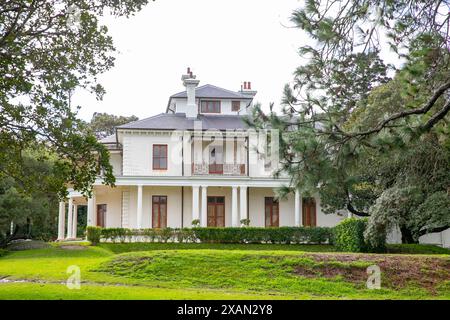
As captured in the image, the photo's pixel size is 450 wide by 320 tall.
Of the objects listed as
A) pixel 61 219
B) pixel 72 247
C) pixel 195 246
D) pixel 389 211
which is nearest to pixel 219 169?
pixel 195 246

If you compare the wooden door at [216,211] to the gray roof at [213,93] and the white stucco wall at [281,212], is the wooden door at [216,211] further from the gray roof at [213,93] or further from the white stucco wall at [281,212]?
the gray roof at [213,93]

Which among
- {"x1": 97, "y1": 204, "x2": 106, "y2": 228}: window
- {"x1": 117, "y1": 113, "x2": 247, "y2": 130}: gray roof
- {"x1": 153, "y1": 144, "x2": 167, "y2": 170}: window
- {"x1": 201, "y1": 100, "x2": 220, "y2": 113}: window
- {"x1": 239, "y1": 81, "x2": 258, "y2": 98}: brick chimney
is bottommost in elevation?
{"x1": 97, "y1": 204, "x2": 106, "y2": 228}: window

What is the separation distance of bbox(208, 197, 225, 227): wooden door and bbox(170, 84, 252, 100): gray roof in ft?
22.8

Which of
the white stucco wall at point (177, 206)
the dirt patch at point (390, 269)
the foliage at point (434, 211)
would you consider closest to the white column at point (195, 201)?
the white stucco wall at point (177, 206)

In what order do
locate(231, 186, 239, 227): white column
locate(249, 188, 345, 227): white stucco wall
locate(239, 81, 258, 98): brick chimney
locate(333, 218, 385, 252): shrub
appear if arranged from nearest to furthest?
1. locate(333, 218, 385, 252): shrub
2. locate(231, 186, 239, 227): white column
3. locate(249, 188, 345, 227): white stucco wall
4. locate(239, 81, 258, 98): brick chimney

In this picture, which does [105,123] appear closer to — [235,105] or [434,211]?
[235,105]

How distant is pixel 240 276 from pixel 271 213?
20.2m

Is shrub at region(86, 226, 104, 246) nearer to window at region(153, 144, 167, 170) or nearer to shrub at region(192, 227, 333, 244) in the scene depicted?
shrub at region(192, 227, 333, 244)

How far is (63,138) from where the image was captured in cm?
1320

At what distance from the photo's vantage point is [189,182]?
3541cm

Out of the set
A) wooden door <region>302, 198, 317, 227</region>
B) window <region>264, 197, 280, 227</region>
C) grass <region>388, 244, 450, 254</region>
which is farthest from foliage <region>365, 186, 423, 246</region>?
window <region>264, 197, 280, 227</region>

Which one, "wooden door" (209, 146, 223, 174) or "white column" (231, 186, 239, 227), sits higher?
"wooden door" (209, 146, 223, 174)

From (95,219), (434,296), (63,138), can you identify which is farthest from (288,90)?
(95,219)

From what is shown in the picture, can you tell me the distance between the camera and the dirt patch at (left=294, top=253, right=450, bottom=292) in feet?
58.3
